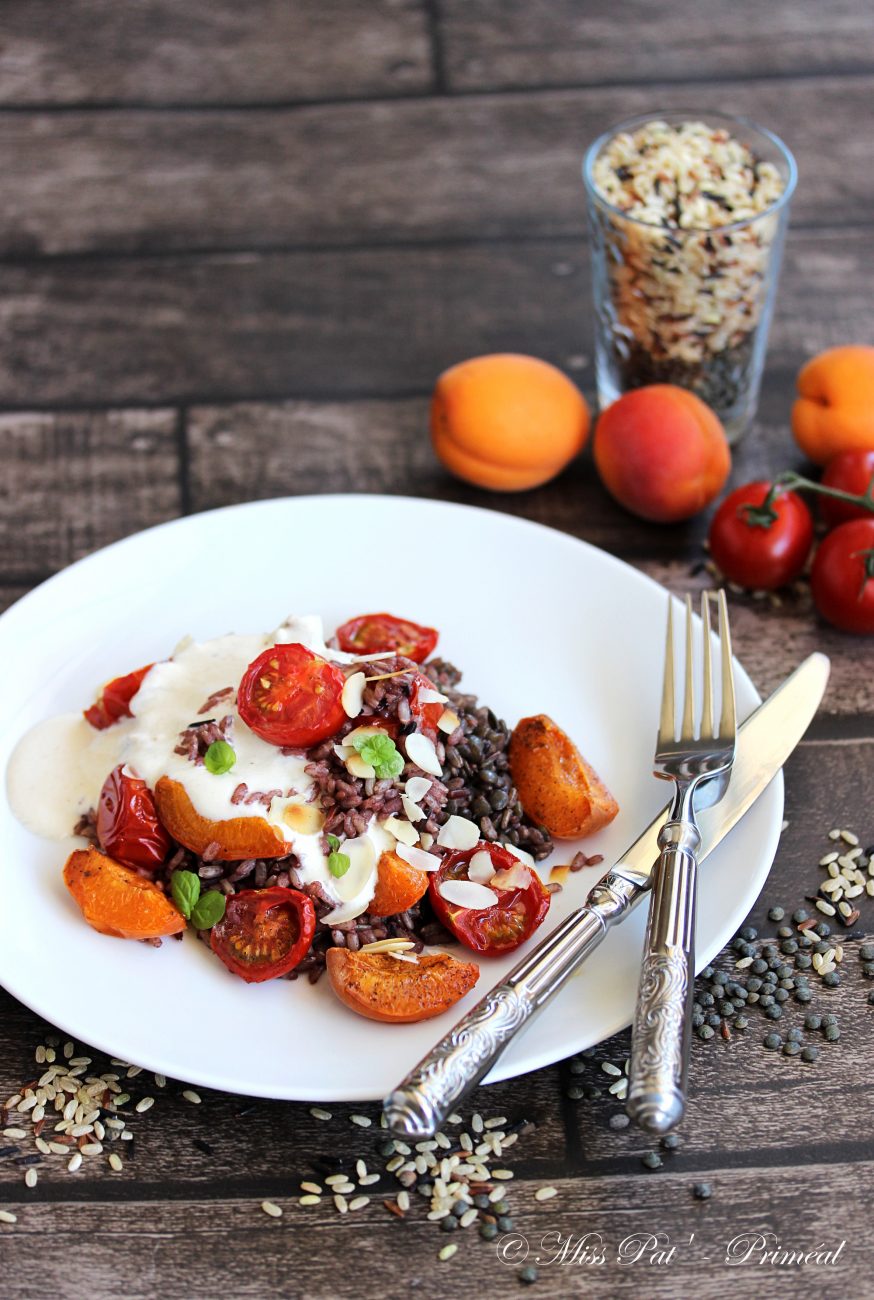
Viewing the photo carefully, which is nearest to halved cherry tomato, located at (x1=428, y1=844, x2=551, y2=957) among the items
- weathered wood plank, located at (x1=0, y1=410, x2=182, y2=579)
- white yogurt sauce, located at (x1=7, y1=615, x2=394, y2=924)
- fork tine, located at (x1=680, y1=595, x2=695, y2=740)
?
white yogurt sauce, located at (x1=7, y1=615, x2=394, y2=924)

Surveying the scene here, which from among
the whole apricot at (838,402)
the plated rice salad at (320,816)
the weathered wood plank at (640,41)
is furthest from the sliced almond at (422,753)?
the weathered wood plank at (640,41)

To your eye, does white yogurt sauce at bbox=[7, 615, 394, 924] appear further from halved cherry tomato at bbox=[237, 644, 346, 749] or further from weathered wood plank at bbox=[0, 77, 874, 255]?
weathered wood plank at bbox=[0, 77, 874, 255]

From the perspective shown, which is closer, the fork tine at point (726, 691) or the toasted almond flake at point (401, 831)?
the toasted almond flake at point (401, 831)

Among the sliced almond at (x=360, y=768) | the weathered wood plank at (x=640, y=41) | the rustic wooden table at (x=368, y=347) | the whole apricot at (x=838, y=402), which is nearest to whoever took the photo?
the rustic wooden table at (x=368, y=347)

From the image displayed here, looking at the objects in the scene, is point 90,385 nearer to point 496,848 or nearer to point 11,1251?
point 496,848

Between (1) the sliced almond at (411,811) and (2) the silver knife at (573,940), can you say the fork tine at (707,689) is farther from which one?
(1) the sliced almond at (411,811)

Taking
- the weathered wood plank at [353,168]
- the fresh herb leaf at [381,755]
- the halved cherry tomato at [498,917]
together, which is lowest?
the halved cherry tomato at [498,917]

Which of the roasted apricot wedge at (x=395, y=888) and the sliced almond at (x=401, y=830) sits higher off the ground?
the sliced almond at (x=401, y=830)
